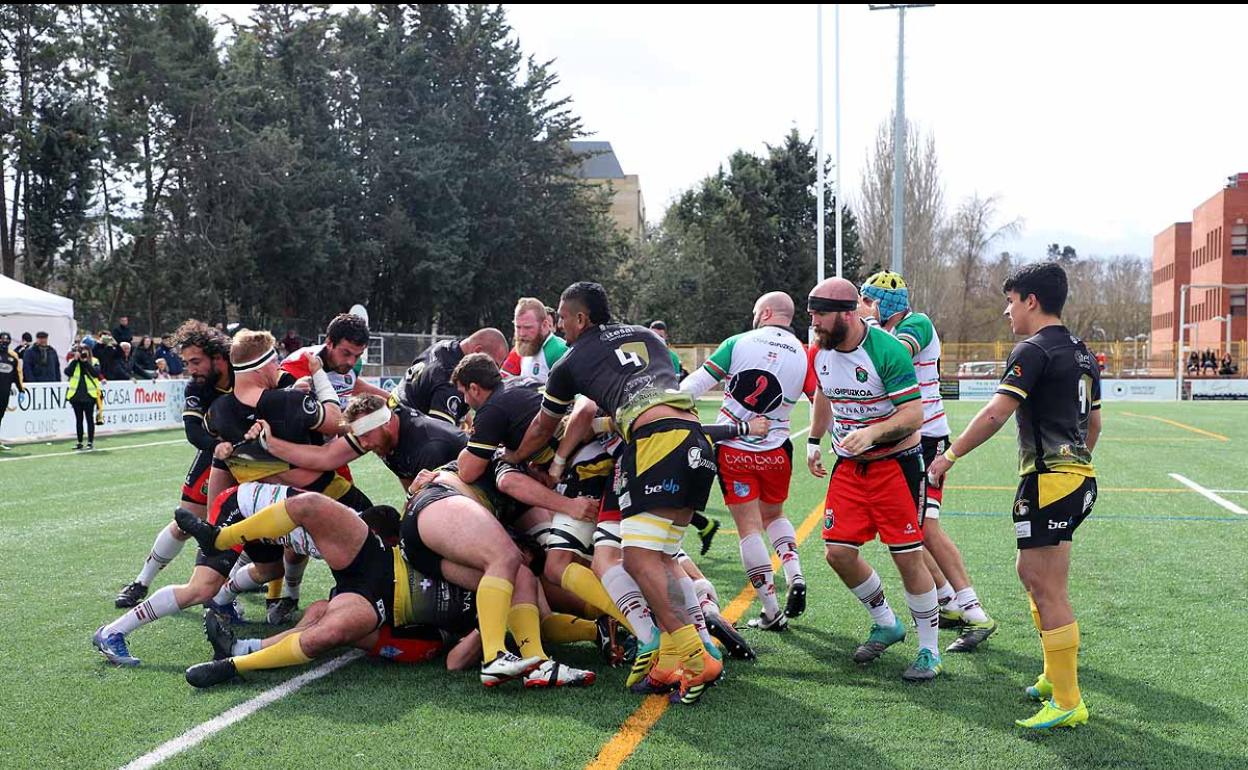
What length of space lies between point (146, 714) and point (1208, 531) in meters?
9.02

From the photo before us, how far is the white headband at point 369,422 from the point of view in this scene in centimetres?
585

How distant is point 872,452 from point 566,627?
6.02 ft

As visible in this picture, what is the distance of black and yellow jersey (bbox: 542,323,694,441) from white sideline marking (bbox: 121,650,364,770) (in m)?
1.75

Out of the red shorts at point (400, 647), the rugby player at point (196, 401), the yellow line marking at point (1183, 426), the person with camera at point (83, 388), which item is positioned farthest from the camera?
the yellow line marking at point (1183, 426)

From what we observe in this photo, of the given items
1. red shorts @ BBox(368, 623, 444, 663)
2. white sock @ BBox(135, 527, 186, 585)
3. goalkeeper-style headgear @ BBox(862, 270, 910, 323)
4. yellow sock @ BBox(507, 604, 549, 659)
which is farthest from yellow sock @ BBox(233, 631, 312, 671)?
goalkeeper-style headgear @ BBox(862, 270, 910, 323)

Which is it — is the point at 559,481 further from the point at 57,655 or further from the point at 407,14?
the point at 407,14

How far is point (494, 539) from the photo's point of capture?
526cm

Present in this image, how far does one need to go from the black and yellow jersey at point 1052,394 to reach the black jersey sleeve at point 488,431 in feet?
7.80

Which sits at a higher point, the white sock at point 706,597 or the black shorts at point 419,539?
the black shorts at point 419,539

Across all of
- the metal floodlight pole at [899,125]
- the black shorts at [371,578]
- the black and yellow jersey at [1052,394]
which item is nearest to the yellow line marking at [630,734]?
the black shorts at [371,578]

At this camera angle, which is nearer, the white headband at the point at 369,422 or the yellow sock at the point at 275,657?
the yellow sock at the point at 275,657

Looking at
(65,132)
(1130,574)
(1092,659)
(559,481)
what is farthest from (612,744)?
(65,132)

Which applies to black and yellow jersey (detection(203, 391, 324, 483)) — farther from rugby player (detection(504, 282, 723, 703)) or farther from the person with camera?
the person with camera

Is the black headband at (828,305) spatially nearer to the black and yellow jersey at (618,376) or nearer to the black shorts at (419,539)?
the black and yellow jersey at (618,376)
